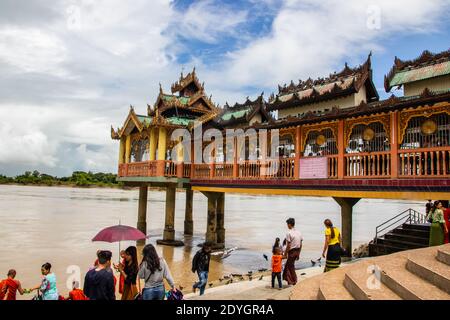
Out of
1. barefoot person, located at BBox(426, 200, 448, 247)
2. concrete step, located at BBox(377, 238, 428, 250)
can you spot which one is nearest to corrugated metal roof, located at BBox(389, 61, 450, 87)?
barefoot person, located at BBox(426, 200, 448, 247)

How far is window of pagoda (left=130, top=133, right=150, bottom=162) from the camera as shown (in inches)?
822

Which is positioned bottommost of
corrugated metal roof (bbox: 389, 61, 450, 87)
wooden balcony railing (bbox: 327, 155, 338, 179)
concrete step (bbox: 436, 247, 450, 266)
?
concrete step (bbox: 436, 247, 450, 266)

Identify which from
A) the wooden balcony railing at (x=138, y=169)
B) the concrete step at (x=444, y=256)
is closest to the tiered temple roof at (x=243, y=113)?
the wooden balcony railing at (x=138, y=169)

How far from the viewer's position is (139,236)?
8.34 metres

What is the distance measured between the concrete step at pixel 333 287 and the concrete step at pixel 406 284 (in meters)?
0.69

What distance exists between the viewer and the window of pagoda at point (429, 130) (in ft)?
34.7

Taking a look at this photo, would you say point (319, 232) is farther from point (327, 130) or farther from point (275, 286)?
point (275, 286)

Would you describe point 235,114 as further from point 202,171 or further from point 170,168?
point 170,168

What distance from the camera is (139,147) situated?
21797 millimetres

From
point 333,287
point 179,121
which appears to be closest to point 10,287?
point 333,287

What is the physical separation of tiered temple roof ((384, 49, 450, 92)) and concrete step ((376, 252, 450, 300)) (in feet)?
24.2

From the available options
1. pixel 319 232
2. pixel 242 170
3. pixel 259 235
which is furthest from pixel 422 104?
pixel 319 232

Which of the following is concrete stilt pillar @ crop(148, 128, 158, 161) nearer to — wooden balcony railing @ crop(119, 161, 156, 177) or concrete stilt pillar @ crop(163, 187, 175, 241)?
wooden balcony railing @ crop(119, 161, 156, 177)

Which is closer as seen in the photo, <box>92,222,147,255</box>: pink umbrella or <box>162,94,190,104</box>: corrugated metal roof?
<box>92,222,147,255</box>: pink umbrella
